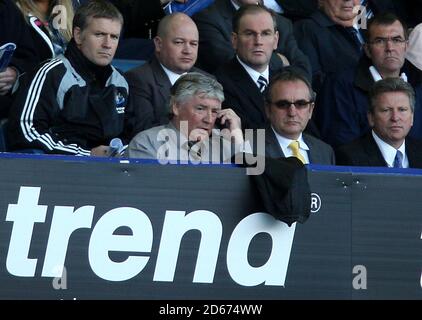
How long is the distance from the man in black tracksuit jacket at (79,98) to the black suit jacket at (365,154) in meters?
1.47

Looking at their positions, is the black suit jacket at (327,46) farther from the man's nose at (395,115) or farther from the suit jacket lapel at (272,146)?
the suit jacket lapel at (272,146)

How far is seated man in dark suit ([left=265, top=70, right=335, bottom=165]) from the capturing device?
850cm

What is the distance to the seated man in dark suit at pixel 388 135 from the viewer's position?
8680 mm

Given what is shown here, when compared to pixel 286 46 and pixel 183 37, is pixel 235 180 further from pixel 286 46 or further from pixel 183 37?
pixel 286 46

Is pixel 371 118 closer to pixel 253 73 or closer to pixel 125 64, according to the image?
pixel 253 73

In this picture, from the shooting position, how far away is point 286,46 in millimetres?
10109

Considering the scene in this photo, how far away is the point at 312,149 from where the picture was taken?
28.1ft

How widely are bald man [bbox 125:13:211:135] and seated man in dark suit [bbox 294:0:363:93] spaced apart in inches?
55.2

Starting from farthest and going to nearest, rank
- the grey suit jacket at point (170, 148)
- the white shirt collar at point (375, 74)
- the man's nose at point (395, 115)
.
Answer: the white shirt collar at point (375, 74)
the man's nose at point (395, 115)
the grey suit jacket at point (170, 148)

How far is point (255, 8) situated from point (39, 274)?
2943 millimetres

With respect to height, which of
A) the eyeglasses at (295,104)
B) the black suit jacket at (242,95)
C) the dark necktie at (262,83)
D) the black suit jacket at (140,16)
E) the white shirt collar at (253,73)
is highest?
the black suit jacket at (140,16)

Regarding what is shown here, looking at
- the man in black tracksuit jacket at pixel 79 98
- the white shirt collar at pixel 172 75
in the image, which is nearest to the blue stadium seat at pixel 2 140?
the man in black tracksuit jacket at pixel 79 98

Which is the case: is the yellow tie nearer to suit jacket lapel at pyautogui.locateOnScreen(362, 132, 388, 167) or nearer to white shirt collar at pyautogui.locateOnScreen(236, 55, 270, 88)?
suit jacket lapel at pyautogui.locateOnScreen(362, 132, 388, 167)

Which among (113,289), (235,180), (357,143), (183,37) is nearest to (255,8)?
(183,37)
